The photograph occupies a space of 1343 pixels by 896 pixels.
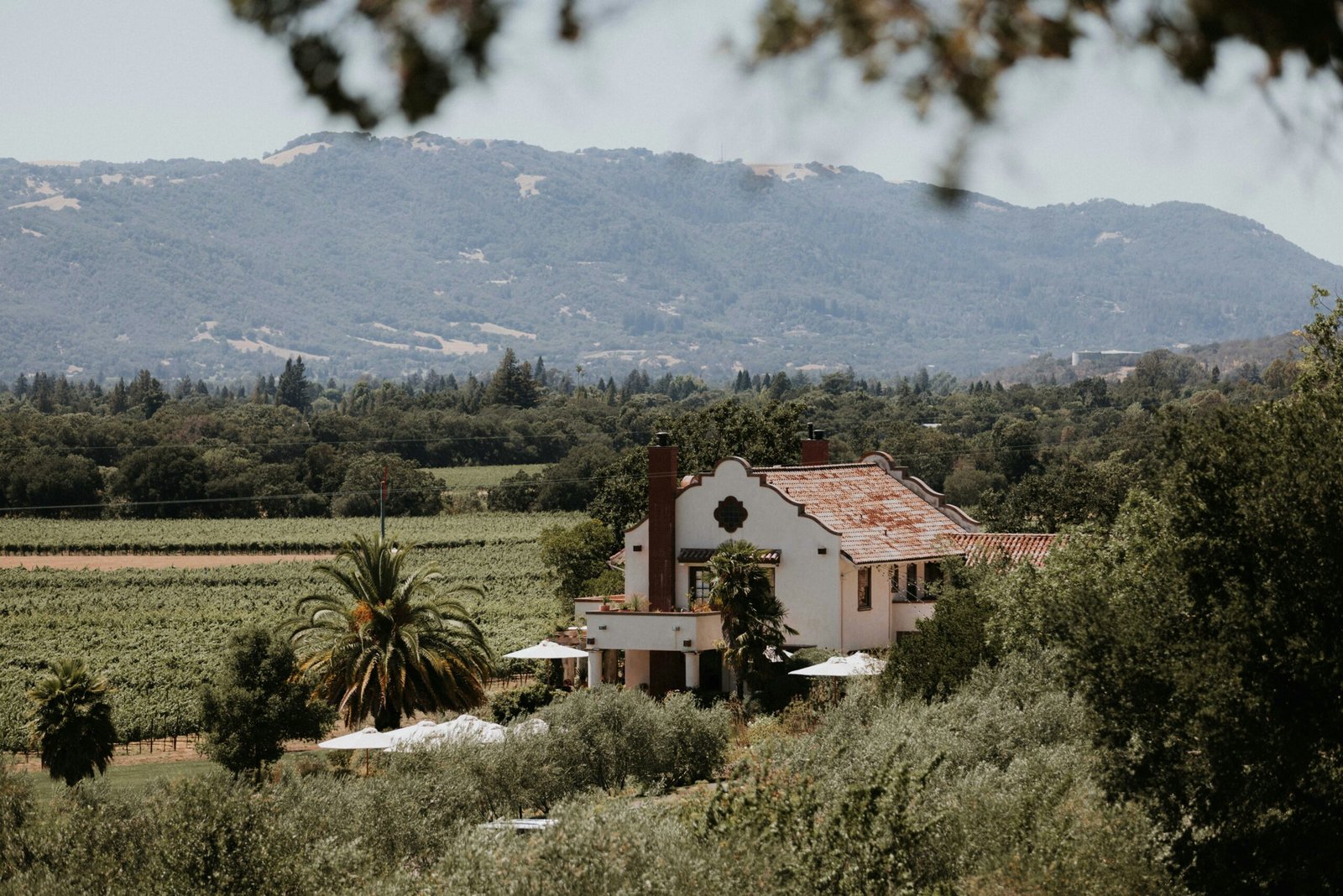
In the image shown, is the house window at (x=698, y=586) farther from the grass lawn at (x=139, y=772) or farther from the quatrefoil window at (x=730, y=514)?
the grass lawn at (x=139, y=772)

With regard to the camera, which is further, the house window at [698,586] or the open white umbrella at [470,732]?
the house window at [698,586]

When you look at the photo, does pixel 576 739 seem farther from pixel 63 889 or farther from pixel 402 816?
pixel 63 889

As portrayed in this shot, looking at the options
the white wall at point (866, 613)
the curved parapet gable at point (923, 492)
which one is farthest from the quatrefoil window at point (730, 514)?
the curved parapet gable at point (923, 492)

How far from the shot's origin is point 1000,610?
31344mm

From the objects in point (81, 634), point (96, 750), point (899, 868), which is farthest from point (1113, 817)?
point (81, 634)

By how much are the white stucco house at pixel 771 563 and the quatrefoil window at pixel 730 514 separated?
0.11 feet

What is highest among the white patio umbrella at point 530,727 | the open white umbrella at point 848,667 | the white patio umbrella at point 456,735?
the open white umbrella at point 848,667

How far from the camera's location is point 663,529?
44.8 m

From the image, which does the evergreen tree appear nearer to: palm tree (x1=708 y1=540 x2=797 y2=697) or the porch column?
the porch column

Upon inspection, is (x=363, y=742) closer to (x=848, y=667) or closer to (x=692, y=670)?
(x=692, y=670)

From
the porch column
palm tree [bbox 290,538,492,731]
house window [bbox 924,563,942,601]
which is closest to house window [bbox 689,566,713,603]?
the porch column

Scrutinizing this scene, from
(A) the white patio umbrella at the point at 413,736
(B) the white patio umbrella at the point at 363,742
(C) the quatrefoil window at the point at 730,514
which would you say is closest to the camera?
(A) the white patio umbrella at the point at 413,736

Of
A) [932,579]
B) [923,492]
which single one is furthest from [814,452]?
[932,579]

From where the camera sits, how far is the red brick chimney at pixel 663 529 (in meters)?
44.6
